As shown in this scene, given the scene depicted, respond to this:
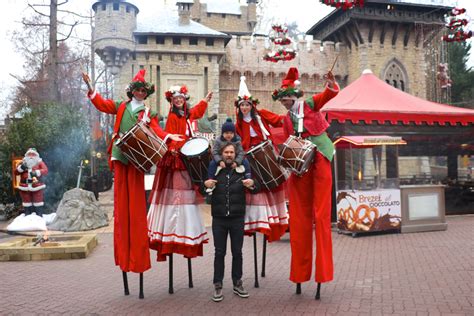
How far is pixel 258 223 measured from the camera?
16.5 ft

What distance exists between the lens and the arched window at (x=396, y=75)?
28.1 metres

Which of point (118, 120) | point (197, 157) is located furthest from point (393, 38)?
point (118, 120)

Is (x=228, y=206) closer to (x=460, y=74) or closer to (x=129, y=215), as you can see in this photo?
(x=129, y=215)

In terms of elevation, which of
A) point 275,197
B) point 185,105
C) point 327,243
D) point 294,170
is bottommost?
point 327,243

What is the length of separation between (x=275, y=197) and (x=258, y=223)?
1.44ft

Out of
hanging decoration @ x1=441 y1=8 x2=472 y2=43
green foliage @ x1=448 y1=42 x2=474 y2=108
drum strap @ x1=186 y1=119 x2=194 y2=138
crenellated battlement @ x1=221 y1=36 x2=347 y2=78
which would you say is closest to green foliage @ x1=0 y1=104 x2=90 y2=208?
drum strap @ x1=186 y1=119 x2=194 y2=138

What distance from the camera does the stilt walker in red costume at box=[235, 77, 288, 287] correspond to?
505 centimetres

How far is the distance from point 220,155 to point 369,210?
5.55 metres

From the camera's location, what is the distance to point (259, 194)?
5090mm

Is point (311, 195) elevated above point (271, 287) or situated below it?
above

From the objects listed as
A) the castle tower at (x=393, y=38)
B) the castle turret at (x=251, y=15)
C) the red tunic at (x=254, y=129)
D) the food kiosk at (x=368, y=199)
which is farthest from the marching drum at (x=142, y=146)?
the castle turret at (x=251, y=15)

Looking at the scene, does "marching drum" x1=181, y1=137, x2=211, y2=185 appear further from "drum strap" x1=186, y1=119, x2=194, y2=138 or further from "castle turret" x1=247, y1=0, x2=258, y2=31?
"castle turret" x1=247, y1=0, x2=258, y2=31

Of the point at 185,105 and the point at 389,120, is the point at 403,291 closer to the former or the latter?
the point at 185,105

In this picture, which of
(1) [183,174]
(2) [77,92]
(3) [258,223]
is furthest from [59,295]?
(2) [77,92]
